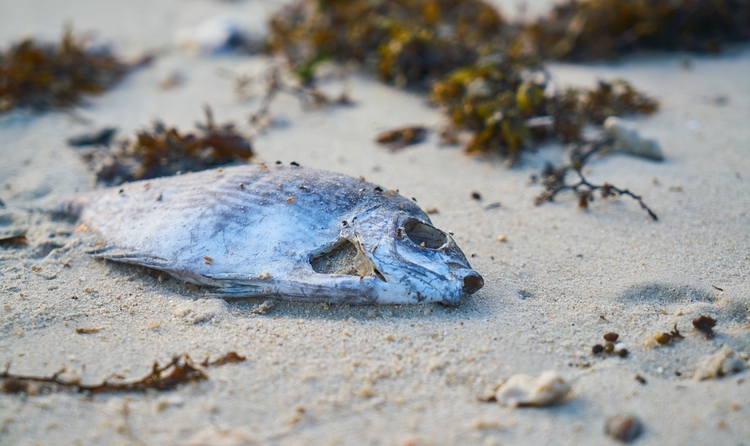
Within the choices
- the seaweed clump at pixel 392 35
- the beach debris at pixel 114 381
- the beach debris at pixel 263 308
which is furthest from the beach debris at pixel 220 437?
the seaweed clump at pixel 392 35

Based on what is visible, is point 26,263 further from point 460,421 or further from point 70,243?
point 460,421

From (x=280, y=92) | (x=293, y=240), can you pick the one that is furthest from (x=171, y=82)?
(x=293, y=240)

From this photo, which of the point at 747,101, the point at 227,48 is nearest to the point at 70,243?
the point at 227,48

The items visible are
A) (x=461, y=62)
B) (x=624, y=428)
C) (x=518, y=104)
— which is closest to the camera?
(x=624, y=428)

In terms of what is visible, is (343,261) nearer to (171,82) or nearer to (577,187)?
(577,187)

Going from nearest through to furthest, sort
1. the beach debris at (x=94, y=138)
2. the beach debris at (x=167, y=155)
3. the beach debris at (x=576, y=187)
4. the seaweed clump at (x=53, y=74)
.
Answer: the beach debris at (x=576, y=187), the beach debris at (x=167, y=155), the beach debris at (x=94, y=138), the seaweed clump at (x=53, y=74)

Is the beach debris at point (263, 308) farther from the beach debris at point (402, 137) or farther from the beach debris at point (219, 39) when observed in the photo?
the beach debris at point (219, 39)

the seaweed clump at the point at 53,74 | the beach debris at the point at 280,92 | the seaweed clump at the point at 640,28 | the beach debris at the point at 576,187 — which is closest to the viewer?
the beach debris at the point at 576,187
